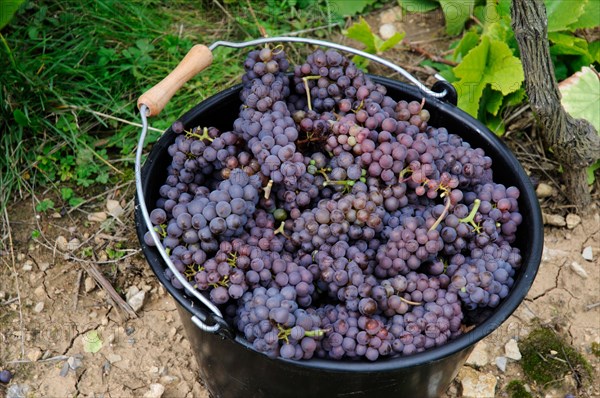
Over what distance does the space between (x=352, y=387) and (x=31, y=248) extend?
1.55 metres

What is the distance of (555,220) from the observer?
271 cm

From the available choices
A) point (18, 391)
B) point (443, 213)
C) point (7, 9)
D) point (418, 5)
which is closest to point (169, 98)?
point (443, 213)

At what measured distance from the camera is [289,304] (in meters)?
1.54

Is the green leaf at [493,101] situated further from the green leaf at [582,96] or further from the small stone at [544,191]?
the small stone at [544,191]

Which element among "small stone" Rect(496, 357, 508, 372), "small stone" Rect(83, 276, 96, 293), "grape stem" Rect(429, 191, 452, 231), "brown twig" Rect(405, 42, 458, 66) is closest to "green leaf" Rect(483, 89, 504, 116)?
"brown twig" Rect(405, 42, 458, 66)

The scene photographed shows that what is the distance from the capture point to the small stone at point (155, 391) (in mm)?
2221

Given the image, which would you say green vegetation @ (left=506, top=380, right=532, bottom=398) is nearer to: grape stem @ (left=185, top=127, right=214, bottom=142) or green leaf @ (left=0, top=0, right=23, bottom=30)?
grape stem @ (left=185, top=127, right=214, bottom=142)

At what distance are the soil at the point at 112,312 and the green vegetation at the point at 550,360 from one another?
1.1 inches

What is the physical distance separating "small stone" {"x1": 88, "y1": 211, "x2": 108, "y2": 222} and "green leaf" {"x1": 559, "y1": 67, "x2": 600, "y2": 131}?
6.25 feet

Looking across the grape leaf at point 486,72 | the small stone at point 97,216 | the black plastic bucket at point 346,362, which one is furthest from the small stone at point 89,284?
the grape leaf at point 486,72

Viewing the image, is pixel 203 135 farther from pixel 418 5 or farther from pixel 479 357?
pixel 418 5

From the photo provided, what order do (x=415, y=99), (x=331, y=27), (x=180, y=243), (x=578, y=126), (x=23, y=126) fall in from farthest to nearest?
(x=331, y=27) → (x=23, y=126) → (x=578, y=126) → (x=415, y=99) → (x=180, y=243)

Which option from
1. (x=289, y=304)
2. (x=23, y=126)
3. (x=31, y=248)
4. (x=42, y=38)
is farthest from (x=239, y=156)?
(x=42, y=38)

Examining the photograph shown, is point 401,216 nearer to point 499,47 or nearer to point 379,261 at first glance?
point 379,261
